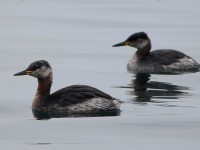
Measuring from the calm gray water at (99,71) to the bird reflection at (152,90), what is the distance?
0.02 metres

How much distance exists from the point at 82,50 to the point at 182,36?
13.4 feet

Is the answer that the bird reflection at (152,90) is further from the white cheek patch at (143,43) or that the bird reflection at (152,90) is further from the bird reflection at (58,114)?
the white cheek patch at (143,43)

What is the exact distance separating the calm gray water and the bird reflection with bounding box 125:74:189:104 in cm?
2

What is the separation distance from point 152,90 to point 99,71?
114 inches

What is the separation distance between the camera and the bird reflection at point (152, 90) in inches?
713

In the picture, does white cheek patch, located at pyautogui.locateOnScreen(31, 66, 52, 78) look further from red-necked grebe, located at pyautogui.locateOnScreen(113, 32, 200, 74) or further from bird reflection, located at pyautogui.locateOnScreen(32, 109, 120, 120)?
red-necked grebe, located at pyautogui.locateOnScreen(113, 32, 200, 74)

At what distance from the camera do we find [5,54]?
24047 mm

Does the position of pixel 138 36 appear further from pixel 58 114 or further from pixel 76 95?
pixel 58 114

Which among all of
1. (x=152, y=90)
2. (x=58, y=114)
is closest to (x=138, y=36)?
(x=152, y=90)

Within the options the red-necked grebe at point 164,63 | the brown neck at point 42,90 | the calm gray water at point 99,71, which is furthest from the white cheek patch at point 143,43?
the brown neck at point 42,90

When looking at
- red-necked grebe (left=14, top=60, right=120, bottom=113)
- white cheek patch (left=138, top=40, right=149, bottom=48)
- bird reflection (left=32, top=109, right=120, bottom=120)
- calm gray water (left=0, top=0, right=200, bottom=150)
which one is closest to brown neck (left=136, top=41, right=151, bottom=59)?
white cheek patch (left=138, top=40, right=149, bottom=48)

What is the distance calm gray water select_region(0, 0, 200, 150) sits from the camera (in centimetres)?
1430

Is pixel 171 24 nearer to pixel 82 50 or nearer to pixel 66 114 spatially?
pixel 82 50

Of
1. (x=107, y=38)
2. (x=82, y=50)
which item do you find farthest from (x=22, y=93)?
(x=107, y=38)
